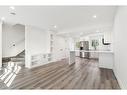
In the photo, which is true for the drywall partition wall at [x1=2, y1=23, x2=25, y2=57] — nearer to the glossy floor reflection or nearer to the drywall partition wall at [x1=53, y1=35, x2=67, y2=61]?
the glossy floor reflection

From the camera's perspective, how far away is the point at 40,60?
18.9 feet

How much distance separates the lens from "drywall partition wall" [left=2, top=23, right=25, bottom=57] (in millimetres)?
5840

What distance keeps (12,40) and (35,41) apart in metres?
1.89

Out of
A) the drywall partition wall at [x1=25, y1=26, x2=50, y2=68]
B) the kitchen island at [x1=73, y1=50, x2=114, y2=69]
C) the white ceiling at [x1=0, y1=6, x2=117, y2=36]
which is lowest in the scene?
the kitchen island at [x1=73, y1=50, x2=114, y2=69]

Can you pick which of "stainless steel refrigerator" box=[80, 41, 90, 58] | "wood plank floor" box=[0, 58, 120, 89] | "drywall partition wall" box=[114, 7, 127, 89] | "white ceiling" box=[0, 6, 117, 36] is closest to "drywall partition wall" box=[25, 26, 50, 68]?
"white ceiling" box=[0, 6, 117, 36]

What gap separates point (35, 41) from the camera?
5.83 m

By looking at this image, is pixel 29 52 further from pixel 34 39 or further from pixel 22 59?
pixel 22 59

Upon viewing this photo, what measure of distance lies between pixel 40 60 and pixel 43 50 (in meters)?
1.04

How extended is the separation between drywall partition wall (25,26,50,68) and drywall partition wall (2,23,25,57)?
1.60 metres

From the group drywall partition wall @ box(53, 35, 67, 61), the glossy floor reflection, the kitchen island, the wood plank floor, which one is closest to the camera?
the wood plank floor

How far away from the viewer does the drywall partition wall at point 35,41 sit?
17.0 ft

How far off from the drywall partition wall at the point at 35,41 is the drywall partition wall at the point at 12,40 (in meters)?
1.60
